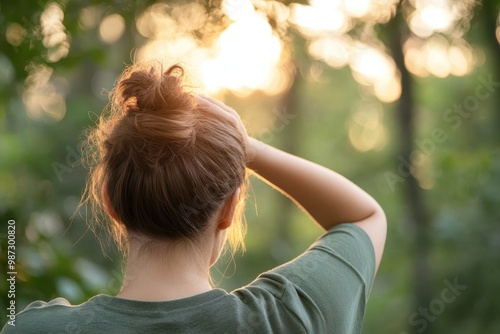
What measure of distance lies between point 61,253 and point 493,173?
4.03 metres

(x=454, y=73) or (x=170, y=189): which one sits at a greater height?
(x=170, y=189)

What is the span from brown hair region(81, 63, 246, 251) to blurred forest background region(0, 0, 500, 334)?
127 mm

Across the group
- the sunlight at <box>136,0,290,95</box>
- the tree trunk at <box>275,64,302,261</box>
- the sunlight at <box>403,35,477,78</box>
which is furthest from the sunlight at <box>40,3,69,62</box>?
the tree trunk at <box>275,64,302,261</box>

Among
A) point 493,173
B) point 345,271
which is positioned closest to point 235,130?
point 345,271

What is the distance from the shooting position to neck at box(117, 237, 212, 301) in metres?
1.09

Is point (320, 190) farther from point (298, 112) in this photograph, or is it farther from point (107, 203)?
point (298, 112)

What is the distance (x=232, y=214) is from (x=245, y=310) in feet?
0.54

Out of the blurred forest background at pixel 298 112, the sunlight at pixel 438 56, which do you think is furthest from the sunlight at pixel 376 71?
the sunlight at pixel 438 56

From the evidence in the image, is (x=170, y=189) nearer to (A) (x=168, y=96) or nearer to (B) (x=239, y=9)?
(A) (x=168, y=96)

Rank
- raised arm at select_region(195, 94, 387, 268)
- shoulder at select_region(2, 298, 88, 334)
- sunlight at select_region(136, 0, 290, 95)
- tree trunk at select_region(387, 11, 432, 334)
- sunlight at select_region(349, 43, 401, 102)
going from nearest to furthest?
shoulder at select_region(2, 298, 88, 334) → raised arm at select_region(195, 94, 387, 268) → sunlight at select_region(136, 0, 290, 95) → tree trunk at select_region(387, 11, 432, 334) → sunlight at select_region(349, 43, 401, 102)

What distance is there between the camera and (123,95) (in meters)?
1.21

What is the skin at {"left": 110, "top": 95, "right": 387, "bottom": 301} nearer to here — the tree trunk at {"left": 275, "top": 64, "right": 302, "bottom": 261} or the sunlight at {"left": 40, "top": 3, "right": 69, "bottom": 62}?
the sunlight at {"left": 40, "top": 3, "right": 69, "bottom": 62}

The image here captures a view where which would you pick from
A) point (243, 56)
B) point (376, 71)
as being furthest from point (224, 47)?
point (376, 71)

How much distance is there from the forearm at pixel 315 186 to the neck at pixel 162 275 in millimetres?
271
